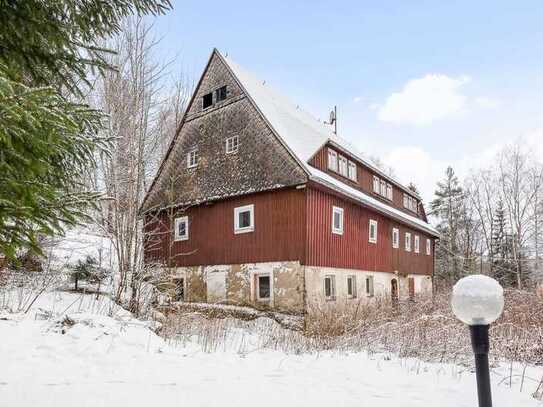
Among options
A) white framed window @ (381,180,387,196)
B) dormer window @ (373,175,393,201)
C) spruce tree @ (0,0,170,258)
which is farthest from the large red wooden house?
spruce tree @ (0,0,170,258)

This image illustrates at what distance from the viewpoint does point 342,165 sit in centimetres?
1934

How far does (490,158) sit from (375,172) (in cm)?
1988

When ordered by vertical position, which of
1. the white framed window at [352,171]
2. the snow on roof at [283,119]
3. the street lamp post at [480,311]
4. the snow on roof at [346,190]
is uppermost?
the snow on roof at [283,119]

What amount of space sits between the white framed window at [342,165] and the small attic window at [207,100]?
632cm

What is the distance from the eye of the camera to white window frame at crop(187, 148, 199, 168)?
19.7m

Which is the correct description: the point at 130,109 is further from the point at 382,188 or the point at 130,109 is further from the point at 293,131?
the point at 382,188

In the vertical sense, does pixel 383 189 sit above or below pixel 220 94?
below

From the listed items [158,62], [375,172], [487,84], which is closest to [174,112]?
[158,62]

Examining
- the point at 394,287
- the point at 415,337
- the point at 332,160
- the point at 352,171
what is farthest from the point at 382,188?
the point at 415,337

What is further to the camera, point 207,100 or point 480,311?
point 207,100

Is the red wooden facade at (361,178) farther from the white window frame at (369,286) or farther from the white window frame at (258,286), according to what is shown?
the white window frame at (258,286)

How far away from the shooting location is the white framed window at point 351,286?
18703mm

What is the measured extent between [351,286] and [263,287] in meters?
4.45

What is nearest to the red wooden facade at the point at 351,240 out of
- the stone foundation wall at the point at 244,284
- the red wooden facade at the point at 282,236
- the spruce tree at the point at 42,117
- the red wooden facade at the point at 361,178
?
the red wooden facade at the point at 282,236
